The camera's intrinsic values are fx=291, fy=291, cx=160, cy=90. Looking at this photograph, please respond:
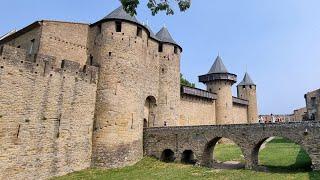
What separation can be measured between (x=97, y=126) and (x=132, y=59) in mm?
4978

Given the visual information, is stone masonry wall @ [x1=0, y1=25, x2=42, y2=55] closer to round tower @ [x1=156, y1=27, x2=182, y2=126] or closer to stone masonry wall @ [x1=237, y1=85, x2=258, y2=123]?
round tower @ [x1=156, y1=27, x2=182, y2=126]

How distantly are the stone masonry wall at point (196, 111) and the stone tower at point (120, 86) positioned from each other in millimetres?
5352

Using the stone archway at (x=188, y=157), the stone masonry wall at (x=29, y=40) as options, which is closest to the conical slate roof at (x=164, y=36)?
the stone archway at (x=188, y=157)

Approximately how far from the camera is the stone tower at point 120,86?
1786 cm

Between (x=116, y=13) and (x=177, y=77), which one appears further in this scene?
(x=177, y=77)

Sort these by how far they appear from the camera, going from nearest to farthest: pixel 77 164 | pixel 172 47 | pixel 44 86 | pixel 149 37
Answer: pixel 44 86, pixel 77 164, pixel 149 37, pixel 172 47

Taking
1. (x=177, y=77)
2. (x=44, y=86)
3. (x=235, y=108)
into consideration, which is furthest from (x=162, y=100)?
(x=235, y=108)

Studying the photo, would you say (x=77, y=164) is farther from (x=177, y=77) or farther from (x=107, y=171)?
(x=177, y=77)

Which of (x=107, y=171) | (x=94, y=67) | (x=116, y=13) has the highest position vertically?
(x=116, y=13)

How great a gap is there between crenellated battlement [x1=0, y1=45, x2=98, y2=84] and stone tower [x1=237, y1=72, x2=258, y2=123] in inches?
1111

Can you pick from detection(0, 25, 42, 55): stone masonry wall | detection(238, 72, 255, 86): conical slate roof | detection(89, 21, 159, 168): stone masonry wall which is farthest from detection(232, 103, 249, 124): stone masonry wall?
detection(0, 25, 42, 55): stone masonry wall

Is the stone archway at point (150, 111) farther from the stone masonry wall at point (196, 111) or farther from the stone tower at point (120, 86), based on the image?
the stone masonry wall at point (196, 111)

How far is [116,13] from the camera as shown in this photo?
19.9 meters

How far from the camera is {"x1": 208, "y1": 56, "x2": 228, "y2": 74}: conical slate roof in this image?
33156 mm
